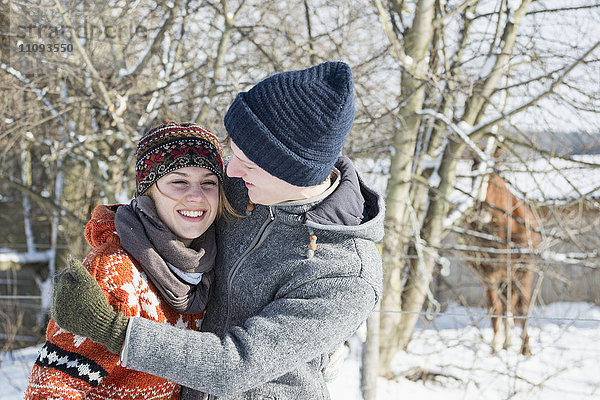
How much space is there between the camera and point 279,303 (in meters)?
1.32

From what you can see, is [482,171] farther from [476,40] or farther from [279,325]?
[279,325]

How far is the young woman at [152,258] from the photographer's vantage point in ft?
4.38

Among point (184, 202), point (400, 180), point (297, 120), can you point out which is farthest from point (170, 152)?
point (400, 180)

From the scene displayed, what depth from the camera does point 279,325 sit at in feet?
4.10

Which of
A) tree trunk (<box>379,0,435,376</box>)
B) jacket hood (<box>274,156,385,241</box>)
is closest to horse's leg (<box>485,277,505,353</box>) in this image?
tree trunk (<box>379,0,435,376</box>)

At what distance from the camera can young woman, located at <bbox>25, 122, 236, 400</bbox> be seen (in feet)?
4.38

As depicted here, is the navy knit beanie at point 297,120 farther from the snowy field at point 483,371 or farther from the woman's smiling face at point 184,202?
the snowy field at point 483,371

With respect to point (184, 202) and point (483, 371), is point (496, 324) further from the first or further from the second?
point (184, 202)

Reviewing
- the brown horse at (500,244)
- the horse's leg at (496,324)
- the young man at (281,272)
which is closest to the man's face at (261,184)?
the young man at (281,272)

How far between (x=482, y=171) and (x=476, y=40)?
4.13 feet

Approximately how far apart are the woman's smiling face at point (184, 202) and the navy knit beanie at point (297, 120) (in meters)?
0.28

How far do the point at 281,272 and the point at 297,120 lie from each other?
0.40 metres

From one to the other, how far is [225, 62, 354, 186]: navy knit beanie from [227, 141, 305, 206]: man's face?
0.03 meters

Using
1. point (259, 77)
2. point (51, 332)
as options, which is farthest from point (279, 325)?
point (259, 77)
